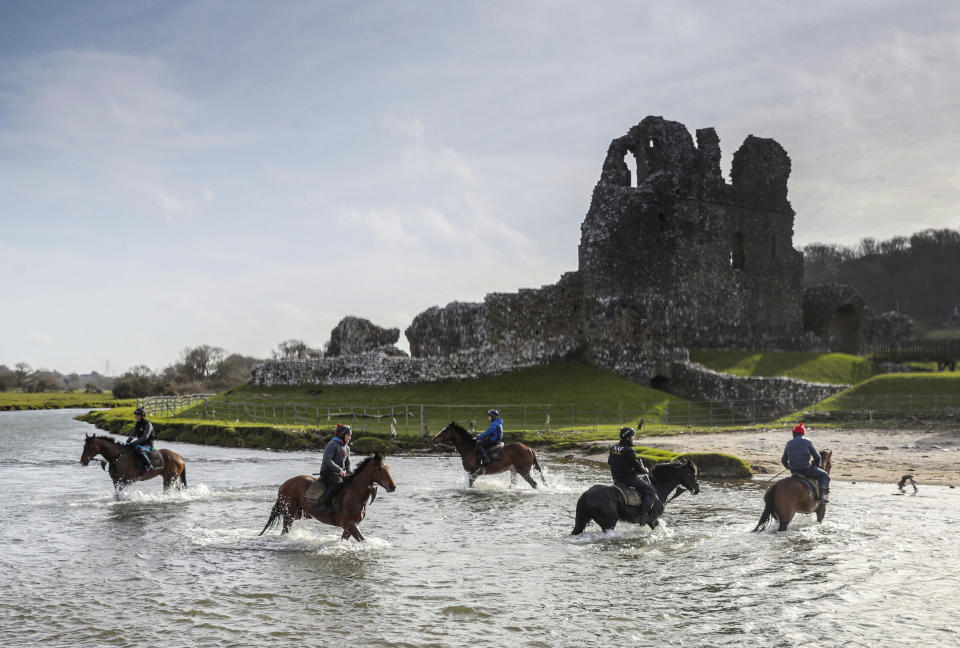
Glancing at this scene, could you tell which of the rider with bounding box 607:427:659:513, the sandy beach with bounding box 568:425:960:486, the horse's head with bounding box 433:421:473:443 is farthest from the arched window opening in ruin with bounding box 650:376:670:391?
the rider with bounding box 607:427:659:513

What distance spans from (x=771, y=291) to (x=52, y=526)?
54.7 meters

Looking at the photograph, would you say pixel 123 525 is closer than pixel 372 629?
No

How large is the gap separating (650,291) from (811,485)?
3925cm

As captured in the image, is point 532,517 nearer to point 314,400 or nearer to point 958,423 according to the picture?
point 958,423

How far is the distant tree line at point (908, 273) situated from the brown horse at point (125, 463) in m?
109

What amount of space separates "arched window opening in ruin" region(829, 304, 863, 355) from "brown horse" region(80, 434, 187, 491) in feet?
188

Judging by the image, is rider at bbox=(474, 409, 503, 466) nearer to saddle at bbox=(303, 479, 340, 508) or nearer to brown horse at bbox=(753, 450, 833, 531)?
saddle at bbox=(303, 479, 340, 508)

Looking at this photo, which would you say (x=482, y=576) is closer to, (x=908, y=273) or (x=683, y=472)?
(x=683, y=472)

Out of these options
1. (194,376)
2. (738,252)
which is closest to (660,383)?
(738,252)

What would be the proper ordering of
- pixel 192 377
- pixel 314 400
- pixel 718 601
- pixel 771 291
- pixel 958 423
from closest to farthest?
pixel 718 601 < pixel 958 423 < pixel 314 400 < pixel 771 291 < pixel 192 377

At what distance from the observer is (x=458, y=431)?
21.4 m

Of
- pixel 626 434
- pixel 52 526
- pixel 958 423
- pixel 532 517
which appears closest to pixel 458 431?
pixel 532 517

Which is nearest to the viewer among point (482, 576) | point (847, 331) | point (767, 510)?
point (482, 576)

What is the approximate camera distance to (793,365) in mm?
54062
